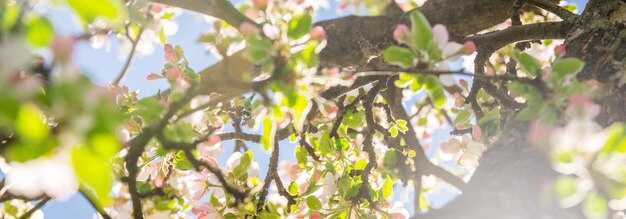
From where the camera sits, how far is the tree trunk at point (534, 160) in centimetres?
83

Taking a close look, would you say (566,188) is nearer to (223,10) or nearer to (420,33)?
(420,33)

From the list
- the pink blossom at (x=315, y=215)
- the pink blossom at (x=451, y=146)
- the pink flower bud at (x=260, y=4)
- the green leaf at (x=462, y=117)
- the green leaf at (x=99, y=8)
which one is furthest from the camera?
the pink blossom at (x=451, y=146)

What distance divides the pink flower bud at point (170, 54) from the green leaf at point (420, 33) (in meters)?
0.82

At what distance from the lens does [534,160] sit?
0.87 m

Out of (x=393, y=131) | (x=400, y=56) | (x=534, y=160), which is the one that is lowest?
(x=393, y=131)

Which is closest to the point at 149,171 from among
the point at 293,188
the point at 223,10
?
the point at 293,188

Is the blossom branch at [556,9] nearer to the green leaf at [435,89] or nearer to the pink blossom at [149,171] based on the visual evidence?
the green leaf at [435,89]

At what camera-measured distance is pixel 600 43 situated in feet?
3.45

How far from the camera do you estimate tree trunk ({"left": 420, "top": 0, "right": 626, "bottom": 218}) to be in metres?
0.83

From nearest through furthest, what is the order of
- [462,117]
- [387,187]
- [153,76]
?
[462,117]
[387,187]
[153,76]

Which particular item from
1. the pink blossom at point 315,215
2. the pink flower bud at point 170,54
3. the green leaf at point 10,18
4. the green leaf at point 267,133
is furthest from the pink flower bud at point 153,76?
the green leaf at point 10,18

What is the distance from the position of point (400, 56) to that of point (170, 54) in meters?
0.80

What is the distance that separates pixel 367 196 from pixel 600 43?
0.70 metres

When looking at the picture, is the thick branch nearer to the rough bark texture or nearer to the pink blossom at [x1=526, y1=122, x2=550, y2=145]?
the rough bark texture
